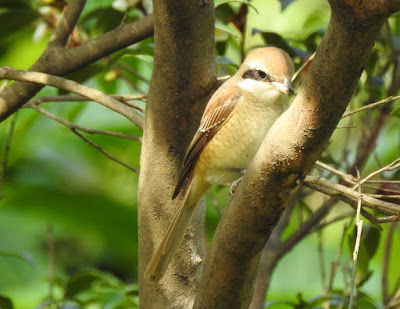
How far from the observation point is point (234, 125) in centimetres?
191

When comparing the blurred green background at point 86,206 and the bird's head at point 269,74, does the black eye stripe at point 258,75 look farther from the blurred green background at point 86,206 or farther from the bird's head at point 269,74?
the blurred green background at point 86,206

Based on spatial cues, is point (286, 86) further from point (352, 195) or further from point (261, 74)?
point (352, 195)

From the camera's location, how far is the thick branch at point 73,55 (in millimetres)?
2068

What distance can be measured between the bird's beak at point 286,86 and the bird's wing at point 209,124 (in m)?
0.12

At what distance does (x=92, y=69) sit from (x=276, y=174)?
126cm

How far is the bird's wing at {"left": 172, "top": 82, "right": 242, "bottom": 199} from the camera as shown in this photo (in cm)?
182

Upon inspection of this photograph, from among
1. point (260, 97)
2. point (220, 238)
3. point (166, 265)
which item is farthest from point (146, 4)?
point (220, 238)

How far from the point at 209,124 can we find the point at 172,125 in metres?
0.11

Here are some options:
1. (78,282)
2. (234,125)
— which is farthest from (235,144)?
(78,282)

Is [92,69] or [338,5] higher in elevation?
[92,69]

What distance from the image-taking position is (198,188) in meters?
1.89

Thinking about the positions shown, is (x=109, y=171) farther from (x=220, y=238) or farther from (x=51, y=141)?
(x=220, y=238)

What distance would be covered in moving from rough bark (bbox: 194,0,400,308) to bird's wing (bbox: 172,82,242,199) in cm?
40

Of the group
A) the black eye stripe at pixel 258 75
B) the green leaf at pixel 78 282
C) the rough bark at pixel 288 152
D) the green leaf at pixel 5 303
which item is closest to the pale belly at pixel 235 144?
the black eye stripe at pixel 258 75
